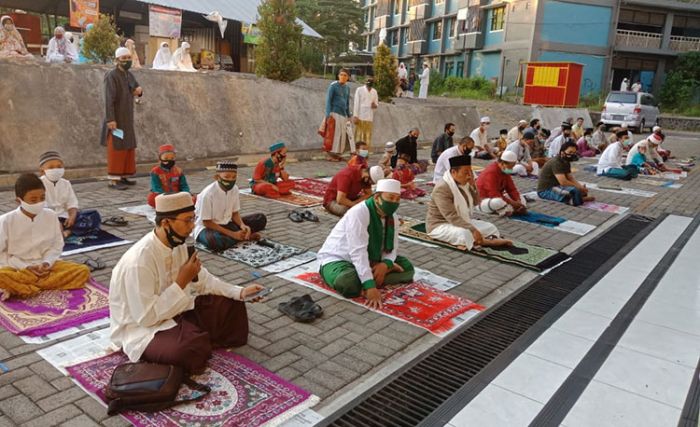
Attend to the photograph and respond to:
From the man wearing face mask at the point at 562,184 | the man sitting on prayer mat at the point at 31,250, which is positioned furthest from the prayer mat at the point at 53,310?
the man wearing face mask at the point at 562,184

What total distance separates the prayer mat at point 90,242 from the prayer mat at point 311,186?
3557 millimetres

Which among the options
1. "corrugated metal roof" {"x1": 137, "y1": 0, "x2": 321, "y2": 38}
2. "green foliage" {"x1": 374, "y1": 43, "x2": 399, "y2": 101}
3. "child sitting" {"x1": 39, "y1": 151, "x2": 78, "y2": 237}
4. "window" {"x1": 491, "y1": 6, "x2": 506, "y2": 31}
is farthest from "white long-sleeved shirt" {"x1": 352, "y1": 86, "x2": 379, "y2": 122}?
"window" {"x1": 491, "y1": 6, "x2": 506, "y2": 31}

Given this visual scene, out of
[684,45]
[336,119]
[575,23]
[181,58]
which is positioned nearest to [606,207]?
[336,119]

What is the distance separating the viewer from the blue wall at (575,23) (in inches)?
1121

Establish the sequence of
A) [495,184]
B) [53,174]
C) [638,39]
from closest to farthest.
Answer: [53,174]
[495,184]
[638,39]

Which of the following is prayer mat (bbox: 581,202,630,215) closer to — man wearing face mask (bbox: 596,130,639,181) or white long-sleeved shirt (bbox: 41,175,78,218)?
man wearing face mask (bbox: 596,130,639,181)

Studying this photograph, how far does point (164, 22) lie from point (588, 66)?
891 inches

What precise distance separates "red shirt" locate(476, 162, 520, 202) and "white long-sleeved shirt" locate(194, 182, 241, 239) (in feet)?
12.9

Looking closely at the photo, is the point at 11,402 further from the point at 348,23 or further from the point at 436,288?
the point at 348,23

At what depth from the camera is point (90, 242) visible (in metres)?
5.54

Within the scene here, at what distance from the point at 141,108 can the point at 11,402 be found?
323 inches

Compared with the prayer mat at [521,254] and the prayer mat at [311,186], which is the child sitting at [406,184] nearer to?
the prayer mat at [311,186]

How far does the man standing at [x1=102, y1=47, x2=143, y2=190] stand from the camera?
801 centimetres

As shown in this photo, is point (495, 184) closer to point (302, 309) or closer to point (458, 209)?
point (458, 209)
